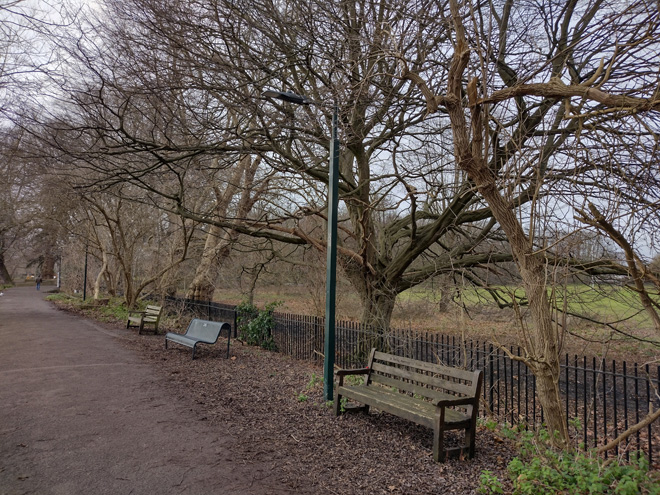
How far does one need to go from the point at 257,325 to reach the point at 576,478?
998 centimetres

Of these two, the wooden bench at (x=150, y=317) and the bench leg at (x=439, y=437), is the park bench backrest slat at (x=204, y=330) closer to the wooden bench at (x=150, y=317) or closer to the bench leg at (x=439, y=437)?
the wooden bench at (x=150, y=317)

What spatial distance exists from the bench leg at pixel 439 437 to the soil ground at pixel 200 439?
0.29ft

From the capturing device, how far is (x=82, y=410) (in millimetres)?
6301

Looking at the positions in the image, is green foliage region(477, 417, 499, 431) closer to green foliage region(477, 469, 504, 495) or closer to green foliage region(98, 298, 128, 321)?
green foliage region(477, 469, 504, 495)

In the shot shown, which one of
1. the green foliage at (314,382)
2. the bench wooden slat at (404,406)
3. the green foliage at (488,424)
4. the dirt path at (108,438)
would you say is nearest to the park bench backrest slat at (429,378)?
the bench wooden slat at (404,406)

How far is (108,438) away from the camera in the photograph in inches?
208

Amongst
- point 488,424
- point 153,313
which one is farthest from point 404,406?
point 153,313

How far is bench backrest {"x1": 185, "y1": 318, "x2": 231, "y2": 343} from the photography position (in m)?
10.5

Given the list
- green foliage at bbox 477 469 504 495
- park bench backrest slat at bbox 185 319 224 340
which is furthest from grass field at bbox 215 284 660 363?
park bench backrest slat at bbox 185 319 224 340

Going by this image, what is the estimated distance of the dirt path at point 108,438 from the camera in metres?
4.21

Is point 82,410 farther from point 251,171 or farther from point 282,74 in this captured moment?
point 251,171

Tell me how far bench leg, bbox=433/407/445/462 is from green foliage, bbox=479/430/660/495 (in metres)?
0.53

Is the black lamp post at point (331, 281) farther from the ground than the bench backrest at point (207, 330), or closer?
farther from the ground

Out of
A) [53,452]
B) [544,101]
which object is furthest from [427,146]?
[53,452]
